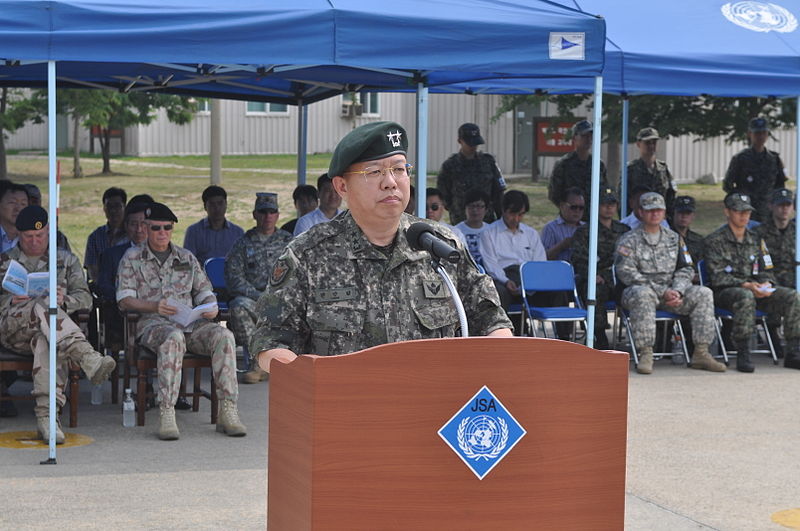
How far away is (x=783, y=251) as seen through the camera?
11156 millimetres

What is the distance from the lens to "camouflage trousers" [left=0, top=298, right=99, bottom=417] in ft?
23.8

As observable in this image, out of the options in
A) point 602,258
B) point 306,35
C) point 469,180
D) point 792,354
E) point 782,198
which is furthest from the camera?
point 469,180

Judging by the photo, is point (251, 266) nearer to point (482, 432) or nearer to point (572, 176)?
point (572, 176)

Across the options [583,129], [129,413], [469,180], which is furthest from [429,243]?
[583,129]

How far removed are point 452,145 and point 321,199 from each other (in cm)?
2313

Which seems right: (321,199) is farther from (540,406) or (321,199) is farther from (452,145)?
(452,145)

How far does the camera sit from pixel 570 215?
11383 millimetres

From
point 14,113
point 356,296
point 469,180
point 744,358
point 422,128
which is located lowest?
point 744,358

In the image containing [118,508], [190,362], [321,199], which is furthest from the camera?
[321,199]

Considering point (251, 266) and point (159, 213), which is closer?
point (159, 213)

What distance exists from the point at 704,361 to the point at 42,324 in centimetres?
568

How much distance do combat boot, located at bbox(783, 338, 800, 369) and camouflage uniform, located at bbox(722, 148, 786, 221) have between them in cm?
284

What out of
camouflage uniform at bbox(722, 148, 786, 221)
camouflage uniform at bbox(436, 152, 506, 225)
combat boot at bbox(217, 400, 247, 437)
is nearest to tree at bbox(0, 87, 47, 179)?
camouflage uniform at bbox(436, 152, 506, 225)

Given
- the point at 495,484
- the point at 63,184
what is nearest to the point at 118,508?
the point at 495,484
